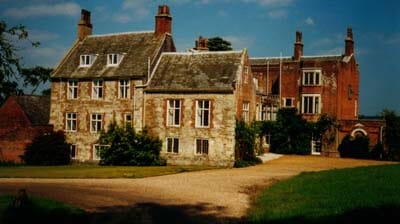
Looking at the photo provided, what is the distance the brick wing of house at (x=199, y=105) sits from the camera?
3888 cm

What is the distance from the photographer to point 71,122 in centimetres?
4581

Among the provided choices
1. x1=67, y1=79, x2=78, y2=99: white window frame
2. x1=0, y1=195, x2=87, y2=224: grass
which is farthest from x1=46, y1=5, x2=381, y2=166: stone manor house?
x1=0, y1=195, x2=87, y2=224: grass

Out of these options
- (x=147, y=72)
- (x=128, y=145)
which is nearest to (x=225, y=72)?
(x=147, y=72)

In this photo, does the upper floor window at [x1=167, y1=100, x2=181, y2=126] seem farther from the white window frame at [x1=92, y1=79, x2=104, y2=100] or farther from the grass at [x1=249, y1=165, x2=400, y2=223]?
the grass at [x1=249, y1=165, x2=400, y2=223]

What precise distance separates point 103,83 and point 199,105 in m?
10.0

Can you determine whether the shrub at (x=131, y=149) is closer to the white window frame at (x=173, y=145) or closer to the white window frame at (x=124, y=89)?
the white window frame at (x=173, y=145)

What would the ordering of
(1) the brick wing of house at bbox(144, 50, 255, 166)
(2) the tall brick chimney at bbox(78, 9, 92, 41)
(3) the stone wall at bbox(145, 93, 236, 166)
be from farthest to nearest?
(2) the tall brick chimney at bbox(78, 9, 92, 41) → (1) the brick wing of house at bbox(144, 50, 255, 166) → (3) the stone wall at bbox(145, 93, 236, 166)

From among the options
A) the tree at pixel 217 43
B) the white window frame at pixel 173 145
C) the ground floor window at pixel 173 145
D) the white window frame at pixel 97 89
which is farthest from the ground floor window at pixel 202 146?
the tree at pixel 217 43

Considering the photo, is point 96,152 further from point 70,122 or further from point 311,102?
point 311,102

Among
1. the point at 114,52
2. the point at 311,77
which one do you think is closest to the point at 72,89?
the point at 114,52

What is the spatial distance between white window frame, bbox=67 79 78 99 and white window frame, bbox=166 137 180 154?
11.0m

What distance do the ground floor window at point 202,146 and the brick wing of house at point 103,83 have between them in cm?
574

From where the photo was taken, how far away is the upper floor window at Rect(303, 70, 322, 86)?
52.3 meters

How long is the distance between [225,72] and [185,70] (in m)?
3.93
